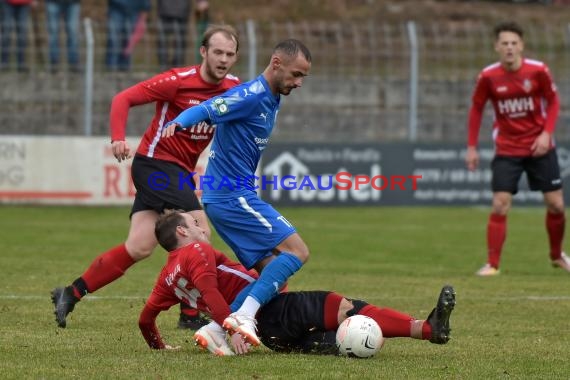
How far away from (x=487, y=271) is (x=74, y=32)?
9.26 m

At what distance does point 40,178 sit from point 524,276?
9172 millimetres

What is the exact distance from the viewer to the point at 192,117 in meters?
7.65

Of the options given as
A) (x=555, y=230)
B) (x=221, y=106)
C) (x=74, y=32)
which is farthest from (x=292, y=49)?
(x=74, y=32)

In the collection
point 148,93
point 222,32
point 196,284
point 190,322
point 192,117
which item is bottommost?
point 190,322

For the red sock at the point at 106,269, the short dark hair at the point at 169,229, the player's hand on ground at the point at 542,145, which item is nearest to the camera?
the short dark hair at the point at 169,229

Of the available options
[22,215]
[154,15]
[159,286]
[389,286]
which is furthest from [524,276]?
[154,15]

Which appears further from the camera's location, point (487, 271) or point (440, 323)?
point (487, 271)

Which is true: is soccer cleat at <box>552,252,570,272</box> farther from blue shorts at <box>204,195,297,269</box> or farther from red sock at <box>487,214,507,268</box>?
blue shorts at <box>204,195,297,269</box>

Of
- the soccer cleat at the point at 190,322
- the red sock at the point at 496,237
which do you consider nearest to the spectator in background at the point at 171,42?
the red sock at the point at 496,237

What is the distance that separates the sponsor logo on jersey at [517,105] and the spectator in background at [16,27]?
931 cm

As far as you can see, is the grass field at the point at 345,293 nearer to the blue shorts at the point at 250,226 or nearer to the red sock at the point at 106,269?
the red sock at the point at 106,269

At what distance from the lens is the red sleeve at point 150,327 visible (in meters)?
7.57

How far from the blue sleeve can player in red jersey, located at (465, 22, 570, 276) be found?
5.59m

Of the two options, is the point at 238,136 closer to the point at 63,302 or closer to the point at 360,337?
the point at 360,337
